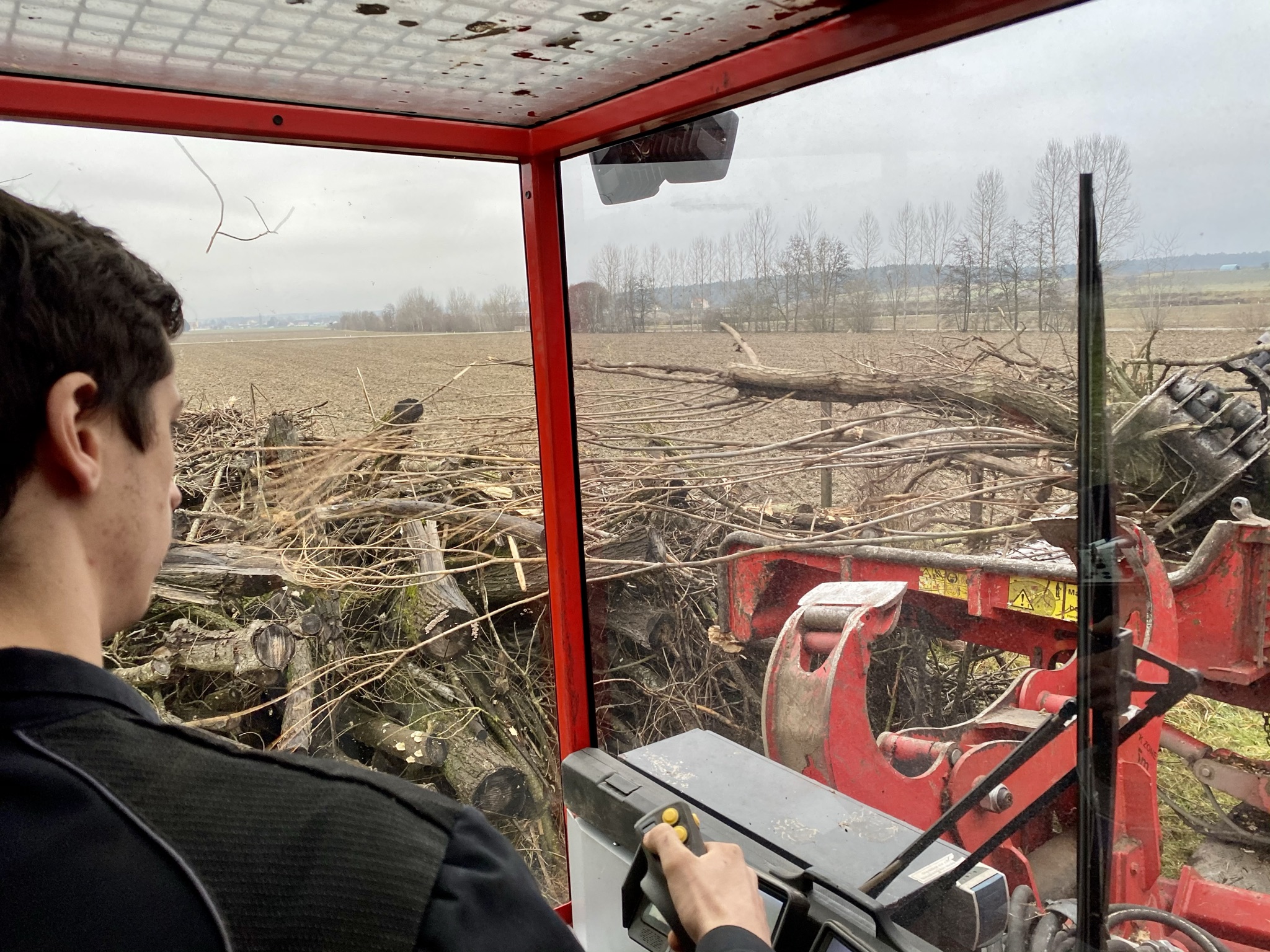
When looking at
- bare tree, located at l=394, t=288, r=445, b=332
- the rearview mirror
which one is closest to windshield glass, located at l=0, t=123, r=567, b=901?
bare tree, located at l=394, t=288, r=445, b=332

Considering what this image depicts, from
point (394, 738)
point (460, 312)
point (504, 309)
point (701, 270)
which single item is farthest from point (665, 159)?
point (394, 738)

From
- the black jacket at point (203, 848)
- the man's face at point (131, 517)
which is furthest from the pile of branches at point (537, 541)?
the man's face at point (131, 517)

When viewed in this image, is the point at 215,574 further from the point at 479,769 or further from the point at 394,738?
the point at 479,769

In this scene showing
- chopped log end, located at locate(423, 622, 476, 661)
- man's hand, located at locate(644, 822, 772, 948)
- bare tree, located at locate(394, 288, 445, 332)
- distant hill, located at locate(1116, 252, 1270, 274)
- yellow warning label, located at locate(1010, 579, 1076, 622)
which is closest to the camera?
distant hill, located at locate(1116, 252, 1270, 274)

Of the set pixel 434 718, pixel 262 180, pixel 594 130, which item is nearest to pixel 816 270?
pixel 594 130

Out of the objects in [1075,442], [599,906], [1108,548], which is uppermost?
[1075,442]

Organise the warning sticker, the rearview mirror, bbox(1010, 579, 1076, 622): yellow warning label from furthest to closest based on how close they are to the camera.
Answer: the rearview mirror
the warning sticker
bbox(1010, 579, 1076, 622): yellow warning label

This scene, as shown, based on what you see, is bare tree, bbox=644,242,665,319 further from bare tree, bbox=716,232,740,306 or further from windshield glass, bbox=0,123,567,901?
windshield glass, bbox=0,123,567,901

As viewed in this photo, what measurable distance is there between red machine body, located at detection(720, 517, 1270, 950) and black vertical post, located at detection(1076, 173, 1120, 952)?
0.02 metres

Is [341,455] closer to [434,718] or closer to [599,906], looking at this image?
[434,718]

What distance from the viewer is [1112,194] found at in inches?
41.6

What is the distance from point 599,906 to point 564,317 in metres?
1.45

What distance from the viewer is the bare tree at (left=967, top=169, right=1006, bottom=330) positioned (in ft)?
4.04

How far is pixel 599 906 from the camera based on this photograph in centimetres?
207
